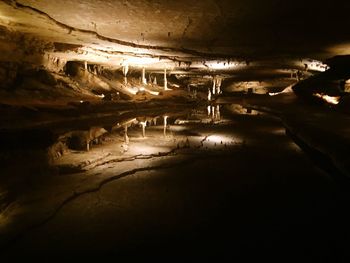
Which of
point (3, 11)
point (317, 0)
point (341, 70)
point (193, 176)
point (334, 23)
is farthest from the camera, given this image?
point (341, 70)

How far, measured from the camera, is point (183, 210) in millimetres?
3043

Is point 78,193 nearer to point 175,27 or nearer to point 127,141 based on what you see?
point 127,141

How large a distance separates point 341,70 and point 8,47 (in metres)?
11.5

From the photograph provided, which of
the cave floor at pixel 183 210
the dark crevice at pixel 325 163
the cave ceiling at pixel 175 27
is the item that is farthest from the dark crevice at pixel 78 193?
the cave ceiling at pixel 175 27

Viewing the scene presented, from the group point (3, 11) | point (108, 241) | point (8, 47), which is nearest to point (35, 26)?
point (3, 11)

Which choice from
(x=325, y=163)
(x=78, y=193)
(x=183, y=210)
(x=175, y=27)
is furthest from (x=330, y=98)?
(x=78, y=193)

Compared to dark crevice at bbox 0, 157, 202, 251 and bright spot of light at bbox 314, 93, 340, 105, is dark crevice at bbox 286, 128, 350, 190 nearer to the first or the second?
dark crevice at bbox 0, 157, 202, 251

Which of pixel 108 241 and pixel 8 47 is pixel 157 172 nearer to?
pixel 108 241

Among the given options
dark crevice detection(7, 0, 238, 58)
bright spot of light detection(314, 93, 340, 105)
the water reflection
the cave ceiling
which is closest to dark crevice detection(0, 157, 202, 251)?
the water reflection

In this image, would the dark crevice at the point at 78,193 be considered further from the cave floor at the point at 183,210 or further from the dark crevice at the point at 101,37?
the dark crevice at the point at 101,37

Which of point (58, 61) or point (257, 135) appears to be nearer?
point (257, 135)

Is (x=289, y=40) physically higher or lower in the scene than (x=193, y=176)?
higher

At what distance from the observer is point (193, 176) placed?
4195 millimetres

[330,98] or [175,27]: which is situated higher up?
[175,27]
